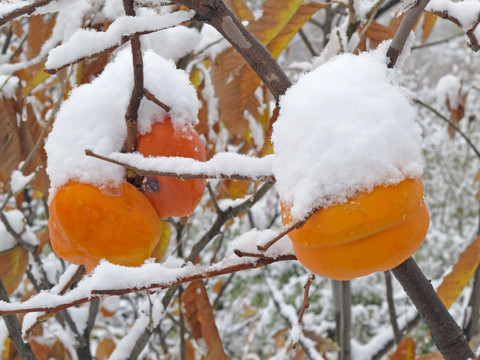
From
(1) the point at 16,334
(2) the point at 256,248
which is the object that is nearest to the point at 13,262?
(1) the point at 16,334

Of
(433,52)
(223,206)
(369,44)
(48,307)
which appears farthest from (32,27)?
(433,52)

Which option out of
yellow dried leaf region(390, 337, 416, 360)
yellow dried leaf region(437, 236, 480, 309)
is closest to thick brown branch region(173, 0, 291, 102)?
yellow dried leaf region(437, 236, 480, 309)

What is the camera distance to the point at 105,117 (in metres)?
0.44

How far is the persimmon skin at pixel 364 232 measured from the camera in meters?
0.30

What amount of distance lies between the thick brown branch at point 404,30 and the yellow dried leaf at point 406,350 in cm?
48

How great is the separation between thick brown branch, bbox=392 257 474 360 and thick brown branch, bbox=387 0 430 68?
155 mm

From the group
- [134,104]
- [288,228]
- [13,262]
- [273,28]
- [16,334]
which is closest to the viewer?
[288,228]

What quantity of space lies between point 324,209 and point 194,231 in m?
3.73

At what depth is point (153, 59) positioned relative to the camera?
1.60 ft

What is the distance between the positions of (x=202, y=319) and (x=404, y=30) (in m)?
0.50

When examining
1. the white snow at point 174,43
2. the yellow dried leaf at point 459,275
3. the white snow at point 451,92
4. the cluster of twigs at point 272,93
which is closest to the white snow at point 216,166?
the cluster of twigs at point 272,93

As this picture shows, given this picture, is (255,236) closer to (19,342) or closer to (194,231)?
(19,342)

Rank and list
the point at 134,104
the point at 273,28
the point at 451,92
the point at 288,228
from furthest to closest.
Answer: the point at 451,92 < the point at 273,28 < the point at 134,104 < the point at 288,228

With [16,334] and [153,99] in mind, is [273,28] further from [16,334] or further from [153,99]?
[16,334]
